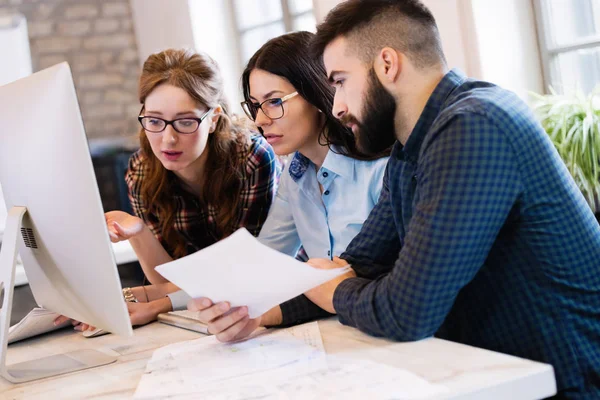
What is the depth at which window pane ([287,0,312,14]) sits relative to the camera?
4932 millimetres

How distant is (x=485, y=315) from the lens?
119 cm

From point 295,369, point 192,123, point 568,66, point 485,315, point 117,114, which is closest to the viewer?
point 295,369

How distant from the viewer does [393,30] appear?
1349mm

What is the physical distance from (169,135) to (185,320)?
66 centimetres

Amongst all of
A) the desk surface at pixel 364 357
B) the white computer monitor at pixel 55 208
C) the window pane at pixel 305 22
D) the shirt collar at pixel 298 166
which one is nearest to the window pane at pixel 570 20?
the shirt collar at pixel 298 166

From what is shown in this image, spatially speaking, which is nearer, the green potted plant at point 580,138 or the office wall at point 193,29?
the green potted plant at point 580,138

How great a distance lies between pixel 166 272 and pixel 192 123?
1.06 meters

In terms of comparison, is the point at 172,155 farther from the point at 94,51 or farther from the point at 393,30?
the point at 94,51

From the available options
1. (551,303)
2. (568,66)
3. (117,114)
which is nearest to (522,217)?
(551,303)

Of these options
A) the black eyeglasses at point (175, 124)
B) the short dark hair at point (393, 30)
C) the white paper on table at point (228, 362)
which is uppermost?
the short dark hair at point (393, 30)

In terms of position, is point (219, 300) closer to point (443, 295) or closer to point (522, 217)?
point (443, 295)

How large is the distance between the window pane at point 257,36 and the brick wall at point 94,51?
0.81 meters

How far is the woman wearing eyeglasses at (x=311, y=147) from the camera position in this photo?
1.94 metres

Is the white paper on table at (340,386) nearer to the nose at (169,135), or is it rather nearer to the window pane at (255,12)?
the nose at (169,135)
